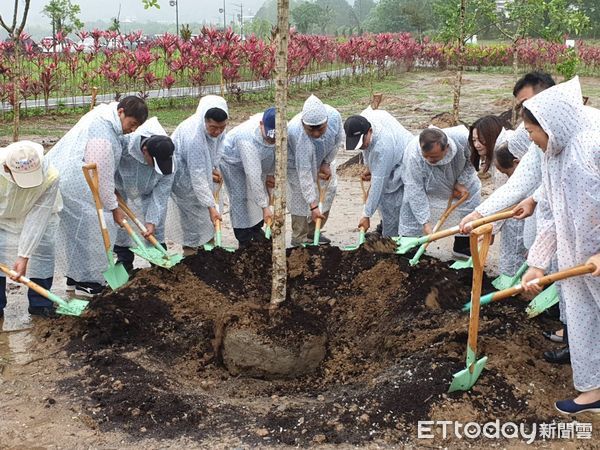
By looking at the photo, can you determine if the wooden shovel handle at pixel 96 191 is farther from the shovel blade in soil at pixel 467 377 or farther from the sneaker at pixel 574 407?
the sneaker at pixel 574 407

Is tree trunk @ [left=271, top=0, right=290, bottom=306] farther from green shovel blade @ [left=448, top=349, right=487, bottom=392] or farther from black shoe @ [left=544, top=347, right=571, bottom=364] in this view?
black shoe @ [left=544, top=347, right=571, bottom=364]

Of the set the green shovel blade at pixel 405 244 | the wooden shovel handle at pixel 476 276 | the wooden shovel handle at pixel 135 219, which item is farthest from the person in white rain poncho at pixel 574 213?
the wooden shovel handle at pixel 135 219

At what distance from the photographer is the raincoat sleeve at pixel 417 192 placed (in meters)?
5.25

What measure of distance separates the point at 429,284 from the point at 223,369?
1.49 meters

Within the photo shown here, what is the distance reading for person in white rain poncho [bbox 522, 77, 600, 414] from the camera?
10.0ft

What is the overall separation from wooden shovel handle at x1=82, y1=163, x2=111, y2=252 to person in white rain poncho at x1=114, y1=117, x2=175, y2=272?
38 cm

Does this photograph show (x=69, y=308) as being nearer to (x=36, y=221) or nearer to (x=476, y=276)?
(x=36, y=221)

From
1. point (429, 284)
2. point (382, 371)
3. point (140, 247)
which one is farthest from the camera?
point (140, 247)

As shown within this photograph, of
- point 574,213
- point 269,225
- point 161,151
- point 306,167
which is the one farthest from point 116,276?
point 574,213

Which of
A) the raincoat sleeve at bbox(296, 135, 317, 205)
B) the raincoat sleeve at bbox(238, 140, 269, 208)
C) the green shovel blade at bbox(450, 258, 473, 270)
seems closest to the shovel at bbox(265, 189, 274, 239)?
the raincoat sleeve at bbox(238, 140, 269, 208)

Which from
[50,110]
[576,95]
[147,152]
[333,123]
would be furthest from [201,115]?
[50,110]

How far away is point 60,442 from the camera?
10.3 feet

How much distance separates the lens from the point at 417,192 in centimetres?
527

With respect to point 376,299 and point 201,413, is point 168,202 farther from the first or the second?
point 201,413
